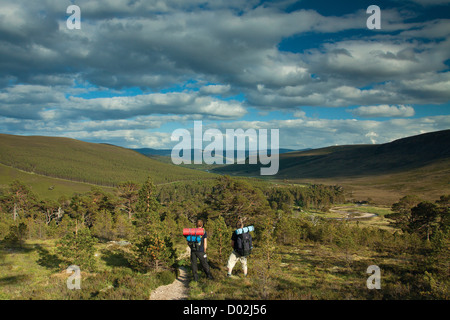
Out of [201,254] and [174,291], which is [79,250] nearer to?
[174,291]

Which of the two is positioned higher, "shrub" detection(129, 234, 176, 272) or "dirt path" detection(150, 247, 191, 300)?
"shrub" detection(129, 234, 176, 272)

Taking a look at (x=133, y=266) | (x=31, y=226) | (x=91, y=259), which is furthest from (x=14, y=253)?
(x=31, y=226)

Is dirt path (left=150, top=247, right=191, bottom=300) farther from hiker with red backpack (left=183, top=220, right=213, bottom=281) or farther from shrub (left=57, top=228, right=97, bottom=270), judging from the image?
shrub (left=57, top=228, right=97, bottom=270)

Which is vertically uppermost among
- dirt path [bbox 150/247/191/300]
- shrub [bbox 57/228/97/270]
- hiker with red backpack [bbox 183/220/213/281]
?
hiker with red backpack [bbox 183/220/213/281]

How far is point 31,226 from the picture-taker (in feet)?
124

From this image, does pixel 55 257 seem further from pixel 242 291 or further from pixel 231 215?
pixel 231 215

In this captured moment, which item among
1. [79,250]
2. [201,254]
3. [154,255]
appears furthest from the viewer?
[79,250]

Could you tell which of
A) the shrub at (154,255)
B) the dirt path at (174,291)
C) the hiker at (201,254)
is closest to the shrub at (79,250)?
the shrub at (154,255)

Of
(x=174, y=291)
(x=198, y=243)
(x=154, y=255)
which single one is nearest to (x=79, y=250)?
(x=154, y=255)

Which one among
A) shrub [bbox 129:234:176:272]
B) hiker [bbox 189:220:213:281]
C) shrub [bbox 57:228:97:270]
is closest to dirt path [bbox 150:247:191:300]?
hiker [bbox 189:220:213:281]

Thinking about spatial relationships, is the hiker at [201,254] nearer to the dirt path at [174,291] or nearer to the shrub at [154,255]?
the dirt path at [174,291]

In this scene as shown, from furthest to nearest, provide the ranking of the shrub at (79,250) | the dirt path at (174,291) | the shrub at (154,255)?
the shrub at (79,250) < the shrub at (154,255) < the dirt path at (174,291)

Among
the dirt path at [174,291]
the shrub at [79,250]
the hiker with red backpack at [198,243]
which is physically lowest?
the dirt path at [174,291]
